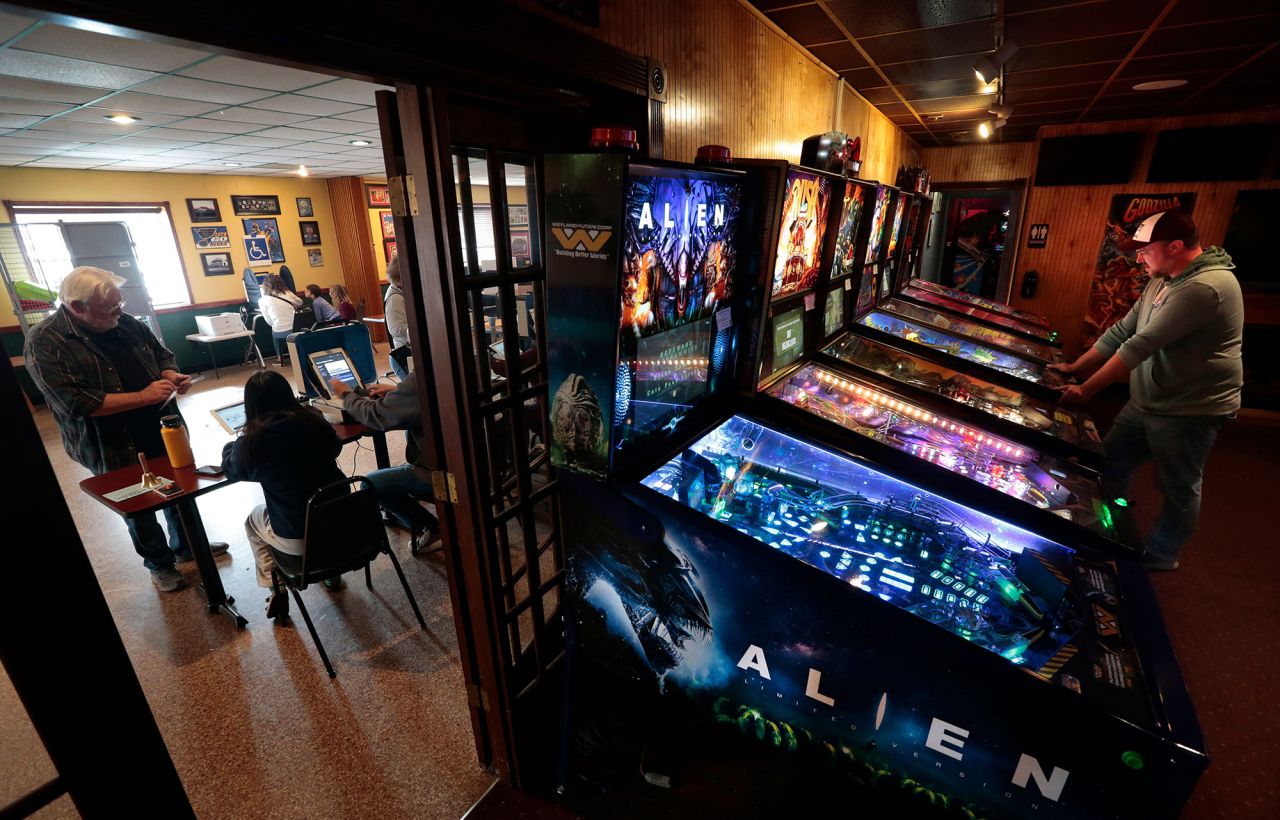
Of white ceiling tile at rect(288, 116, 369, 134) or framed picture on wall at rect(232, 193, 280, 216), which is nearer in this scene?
white ceiling tile at rect(288, 116, 369, 134)

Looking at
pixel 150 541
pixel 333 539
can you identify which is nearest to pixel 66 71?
pixel 150 541

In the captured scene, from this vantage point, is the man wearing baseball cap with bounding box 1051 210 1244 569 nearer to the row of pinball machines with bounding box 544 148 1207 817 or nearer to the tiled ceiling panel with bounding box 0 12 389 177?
the row of pinball machines with bounding box 544 148 1207 817

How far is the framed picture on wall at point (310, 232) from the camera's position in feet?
32.5

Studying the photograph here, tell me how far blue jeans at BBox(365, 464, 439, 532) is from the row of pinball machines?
1.74 metres

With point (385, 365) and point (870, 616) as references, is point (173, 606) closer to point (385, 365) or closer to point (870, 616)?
point (870, 616)

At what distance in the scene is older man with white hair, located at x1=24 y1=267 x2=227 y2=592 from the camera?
8.77 feet

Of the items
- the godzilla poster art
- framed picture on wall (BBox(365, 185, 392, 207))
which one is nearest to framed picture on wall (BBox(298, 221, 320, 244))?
framed picture on wall (BBox(365, 185, 392, 207))

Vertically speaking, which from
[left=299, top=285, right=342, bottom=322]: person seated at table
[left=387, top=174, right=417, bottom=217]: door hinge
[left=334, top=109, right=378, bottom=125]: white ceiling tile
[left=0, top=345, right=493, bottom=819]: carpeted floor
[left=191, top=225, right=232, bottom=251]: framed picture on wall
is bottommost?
[left=0, top=345, right=493, bottom=819]: carpeted floor

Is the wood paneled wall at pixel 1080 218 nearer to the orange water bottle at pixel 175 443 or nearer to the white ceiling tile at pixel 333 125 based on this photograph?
the white ceiling tile at pixel 333 125

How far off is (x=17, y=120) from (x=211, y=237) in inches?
188

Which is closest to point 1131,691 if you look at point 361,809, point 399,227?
point 399,227

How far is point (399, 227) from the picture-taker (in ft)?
4.87

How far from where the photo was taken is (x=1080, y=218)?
21.5 ft

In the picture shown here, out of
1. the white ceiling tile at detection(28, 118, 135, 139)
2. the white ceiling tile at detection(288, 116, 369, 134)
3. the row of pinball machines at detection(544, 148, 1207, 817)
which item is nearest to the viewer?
the row of pinball machines at detection(544, 148, 1207, 817)
